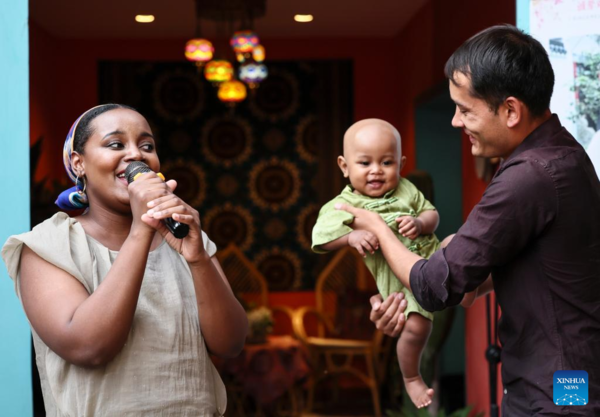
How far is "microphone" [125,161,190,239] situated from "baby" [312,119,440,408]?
0.73 m

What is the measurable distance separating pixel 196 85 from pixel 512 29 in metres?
6.33

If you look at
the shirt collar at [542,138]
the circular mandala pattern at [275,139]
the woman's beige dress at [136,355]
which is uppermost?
the circular mandala pattern at [275,139]

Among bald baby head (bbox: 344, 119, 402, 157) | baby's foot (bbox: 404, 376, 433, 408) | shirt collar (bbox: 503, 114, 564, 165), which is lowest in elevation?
baby's foot (bbox: 404, 376, 433, 408)

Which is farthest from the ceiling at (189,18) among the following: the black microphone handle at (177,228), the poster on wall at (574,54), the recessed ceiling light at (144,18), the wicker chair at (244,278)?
the black microphone handle at (177,228)

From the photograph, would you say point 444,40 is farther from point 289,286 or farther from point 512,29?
point 512,29

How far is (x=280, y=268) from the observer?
786 centimetres

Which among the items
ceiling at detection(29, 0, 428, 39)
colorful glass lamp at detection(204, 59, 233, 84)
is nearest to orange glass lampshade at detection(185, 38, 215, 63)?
colorful glass lamp at detection(204, 59, 233, 84)

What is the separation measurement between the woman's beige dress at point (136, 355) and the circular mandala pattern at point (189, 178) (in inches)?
233

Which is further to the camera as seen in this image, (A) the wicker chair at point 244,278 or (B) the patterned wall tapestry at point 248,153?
(B) the patterned wall tapestry at point 248,153

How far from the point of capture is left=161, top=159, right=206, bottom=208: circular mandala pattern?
25.9ft

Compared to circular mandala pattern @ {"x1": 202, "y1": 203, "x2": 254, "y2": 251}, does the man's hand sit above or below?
below

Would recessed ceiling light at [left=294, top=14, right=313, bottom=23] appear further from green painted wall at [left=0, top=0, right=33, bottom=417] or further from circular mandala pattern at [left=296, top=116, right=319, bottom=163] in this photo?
green painted wall at [left=0, top=0, right=33, bottom=417]

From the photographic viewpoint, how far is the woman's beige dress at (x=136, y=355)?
1.83 meters

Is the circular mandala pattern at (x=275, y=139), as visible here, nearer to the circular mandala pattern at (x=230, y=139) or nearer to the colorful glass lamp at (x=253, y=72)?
the circular mandala pattern at (x=230, y=139)
